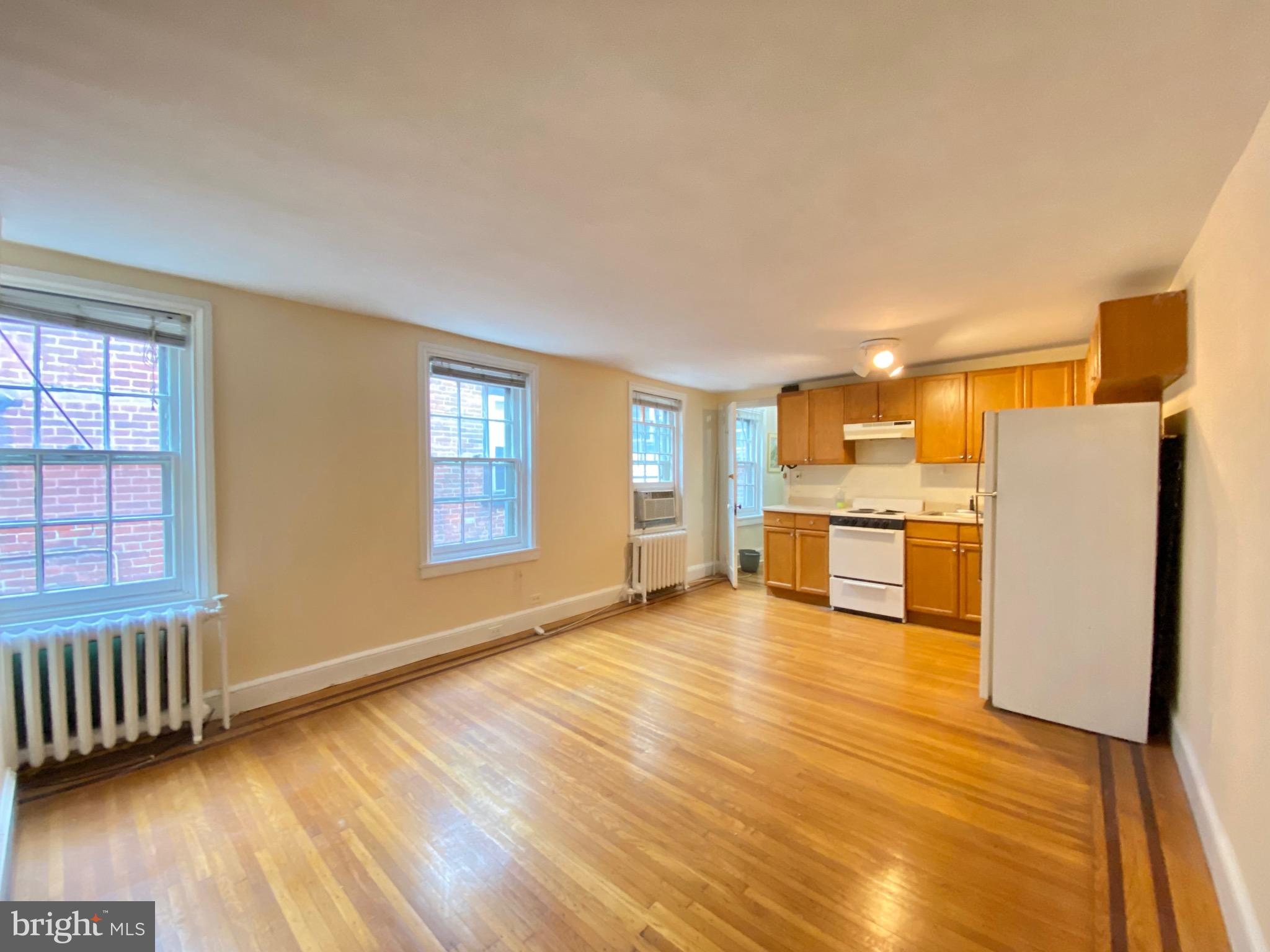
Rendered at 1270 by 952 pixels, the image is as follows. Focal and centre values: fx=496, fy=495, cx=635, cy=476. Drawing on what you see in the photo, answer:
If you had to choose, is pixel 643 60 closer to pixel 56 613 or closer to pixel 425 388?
pixel 425 388

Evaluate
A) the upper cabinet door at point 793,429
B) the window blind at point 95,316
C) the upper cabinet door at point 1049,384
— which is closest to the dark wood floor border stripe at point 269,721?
the window blind at point 95,316

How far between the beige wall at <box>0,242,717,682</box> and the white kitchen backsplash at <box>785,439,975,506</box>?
3.35 meters

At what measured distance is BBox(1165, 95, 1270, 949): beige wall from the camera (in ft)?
4.61

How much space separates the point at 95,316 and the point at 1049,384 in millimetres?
6058

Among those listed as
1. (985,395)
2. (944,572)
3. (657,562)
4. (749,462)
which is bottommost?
(657,562)

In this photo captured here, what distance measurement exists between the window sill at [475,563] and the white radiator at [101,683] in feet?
3.91

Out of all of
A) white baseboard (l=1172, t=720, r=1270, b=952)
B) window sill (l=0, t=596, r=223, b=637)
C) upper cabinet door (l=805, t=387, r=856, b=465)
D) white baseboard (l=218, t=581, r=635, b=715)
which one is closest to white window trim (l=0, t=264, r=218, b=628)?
window sill (l=0, t=596, r=223, b=637)

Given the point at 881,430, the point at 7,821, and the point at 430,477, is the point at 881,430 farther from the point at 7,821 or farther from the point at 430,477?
the point at 7,821

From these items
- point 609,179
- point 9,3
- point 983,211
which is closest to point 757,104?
point 609,179

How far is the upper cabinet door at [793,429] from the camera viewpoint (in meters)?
5.31

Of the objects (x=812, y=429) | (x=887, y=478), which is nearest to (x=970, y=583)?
(x=887, y=478)

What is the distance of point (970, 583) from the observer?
4062 millimetres

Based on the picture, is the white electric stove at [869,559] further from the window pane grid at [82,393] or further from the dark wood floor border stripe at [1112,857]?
the window pane grid at [82,393]

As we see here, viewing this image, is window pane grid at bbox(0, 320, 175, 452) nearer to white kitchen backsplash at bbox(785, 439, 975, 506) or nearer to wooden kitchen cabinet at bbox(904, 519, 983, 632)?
wooden kitchen cabinet at bbox(904, 519, 983, 632)
